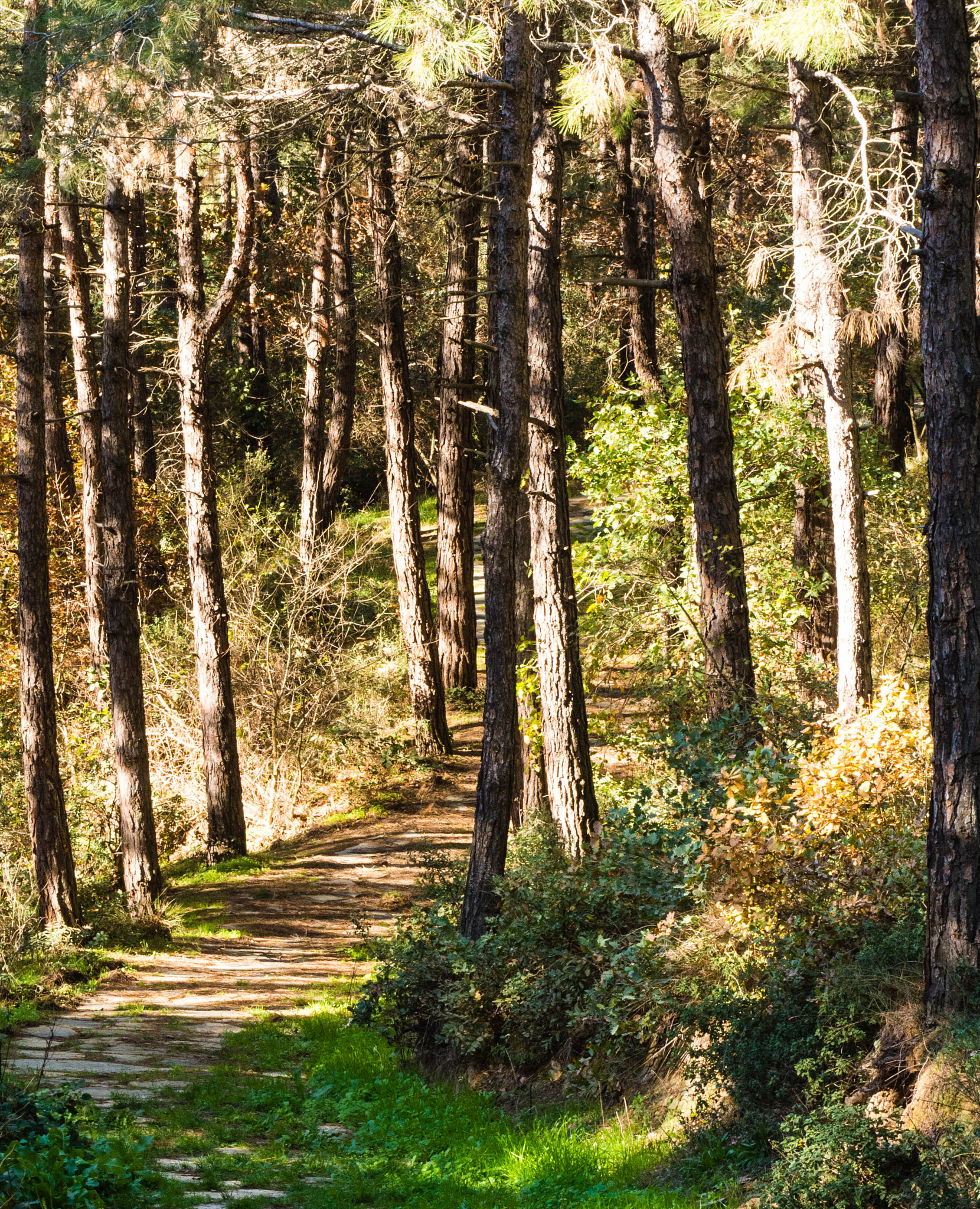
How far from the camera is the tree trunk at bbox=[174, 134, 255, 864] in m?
13.3

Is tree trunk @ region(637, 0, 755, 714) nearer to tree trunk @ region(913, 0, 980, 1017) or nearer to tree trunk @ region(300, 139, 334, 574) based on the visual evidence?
tree trunk @ region(913, 0, 980, 1017)

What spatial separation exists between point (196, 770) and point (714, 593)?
8.88 m

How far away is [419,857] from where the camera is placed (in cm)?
1246

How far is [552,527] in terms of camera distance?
31.1 feet

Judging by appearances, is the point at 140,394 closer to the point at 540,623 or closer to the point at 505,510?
the point at 540,623

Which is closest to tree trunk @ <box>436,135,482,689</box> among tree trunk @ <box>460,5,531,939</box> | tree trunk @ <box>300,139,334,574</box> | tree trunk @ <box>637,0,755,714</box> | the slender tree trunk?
tree trunk @ <box>300,139,334,574</box>

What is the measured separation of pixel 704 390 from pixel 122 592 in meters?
6.48

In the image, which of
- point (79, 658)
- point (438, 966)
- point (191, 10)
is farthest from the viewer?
point (79, 658)

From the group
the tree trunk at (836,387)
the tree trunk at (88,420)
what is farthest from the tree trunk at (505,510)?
the tree trunk at (88,420)

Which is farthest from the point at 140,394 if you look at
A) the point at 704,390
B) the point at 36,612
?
the point at 704,390

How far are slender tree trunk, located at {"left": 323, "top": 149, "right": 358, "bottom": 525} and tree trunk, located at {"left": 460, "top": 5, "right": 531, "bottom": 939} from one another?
9.78 metres

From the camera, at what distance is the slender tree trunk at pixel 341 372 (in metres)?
18.3

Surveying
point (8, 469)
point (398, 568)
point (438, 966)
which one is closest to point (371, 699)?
point (398, 568)

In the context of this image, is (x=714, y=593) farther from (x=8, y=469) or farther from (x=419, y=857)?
(x=8, y=469)
